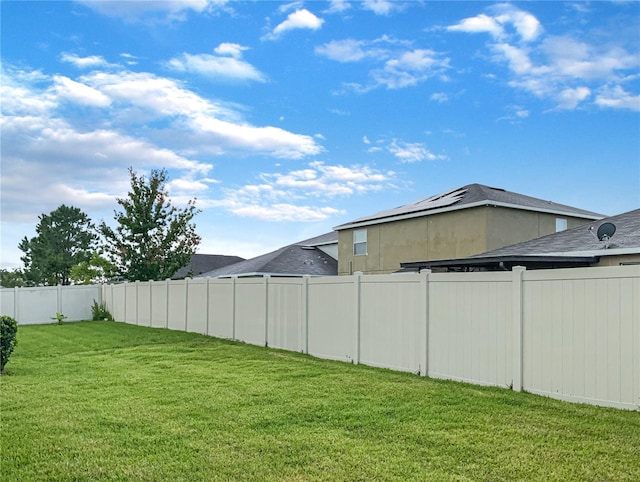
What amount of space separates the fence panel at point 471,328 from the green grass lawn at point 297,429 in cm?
32

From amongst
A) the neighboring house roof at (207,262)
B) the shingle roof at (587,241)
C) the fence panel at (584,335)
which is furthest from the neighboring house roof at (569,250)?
the neighboring house roof at (207,262)

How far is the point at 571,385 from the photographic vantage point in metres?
7.26

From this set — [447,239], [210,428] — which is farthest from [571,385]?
[447,239]

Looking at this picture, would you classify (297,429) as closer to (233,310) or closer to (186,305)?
(233,310)

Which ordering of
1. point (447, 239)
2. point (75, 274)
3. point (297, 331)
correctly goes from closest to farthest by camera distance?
point (297, 331) < point (447, 239) < point (75, 274)

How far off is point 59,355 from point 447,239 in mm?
12650

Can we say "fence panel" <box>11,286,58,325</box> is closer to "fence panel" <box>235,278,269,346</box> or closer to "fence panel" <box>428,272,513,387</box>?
"fence panel" <box>235,278,269,346</box>

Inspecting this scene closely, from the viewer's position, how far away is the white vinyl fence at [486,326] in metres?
6.80

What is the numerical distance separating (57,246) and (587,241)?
142 ft

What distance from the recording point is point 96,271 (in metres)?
32.4

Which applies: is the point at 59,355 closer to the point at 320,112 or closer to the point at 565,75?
the point at 320,112

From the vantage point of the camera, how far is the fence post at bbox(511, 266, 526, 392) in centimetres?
781

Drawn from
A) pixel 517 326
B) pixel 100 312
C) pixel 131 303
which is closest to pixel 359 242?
pixel 131 303

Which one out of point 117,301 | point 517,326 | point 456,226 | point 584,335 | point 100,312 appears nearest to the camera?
point 584,335
